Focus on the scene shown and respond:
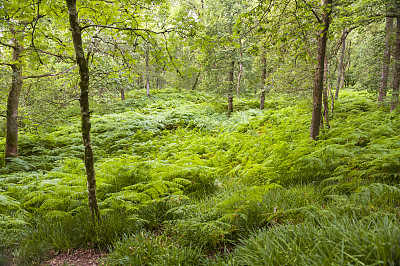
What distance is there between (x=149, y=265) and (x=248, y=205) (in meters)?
1.42

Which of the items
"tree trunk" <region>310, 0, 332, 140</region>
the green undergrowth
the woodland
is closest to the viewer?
the green undergrowth

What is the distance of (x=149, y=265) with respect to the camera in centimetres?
213

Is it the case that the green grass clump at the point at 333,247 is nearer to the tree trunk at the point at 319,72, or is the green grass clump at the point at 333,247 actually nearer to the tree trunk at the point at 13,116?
the tree trunk at the point at 319,72

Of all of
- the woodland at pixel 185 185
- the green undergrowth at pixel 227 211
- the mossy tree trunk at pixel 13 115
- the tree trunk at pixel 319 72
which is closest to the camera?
the green undergrowth at pixel 227 211

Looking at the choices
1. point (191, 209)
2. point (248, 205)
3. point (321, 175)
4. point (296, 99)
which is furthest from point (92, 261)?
point (296, 99)

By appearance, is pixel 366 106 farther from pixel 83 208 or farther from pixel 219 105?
pixel 83 208

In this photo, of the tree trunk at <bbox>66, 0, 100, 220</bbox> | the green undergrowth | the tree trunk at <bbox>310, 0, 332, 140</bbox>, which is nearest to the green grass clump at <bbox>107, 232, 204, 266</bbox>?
the green undergrowth

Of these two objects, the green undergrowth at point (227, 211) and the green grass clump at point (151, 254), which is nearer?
the green undergrowth at point (227, 211)

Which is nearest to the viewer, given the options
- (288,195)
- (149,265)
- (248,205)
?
(149,265)

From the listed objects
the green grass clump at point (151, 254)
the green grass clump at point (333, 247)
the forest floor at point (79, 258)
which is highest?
the green grass clump at point (333, 247)

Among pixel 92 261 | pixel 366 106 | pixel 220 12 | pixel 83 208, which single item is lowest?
pixel 92 261

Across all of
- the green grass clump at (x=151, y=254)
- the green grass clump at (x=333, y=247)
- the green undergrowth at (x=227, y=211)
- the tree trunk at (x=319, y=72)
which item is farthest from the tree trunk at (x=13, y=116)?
the tree trunk at (x=319, y=72)

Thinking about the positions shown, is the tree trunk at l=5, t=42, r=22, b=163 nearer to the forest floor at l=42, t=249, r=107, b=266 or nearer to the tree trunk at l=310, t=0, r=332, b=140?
the forest floor at l=42, t=249, r=107, b=266

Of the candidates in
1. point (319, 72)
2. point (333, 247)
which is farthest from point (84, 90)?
point (319, 72)
